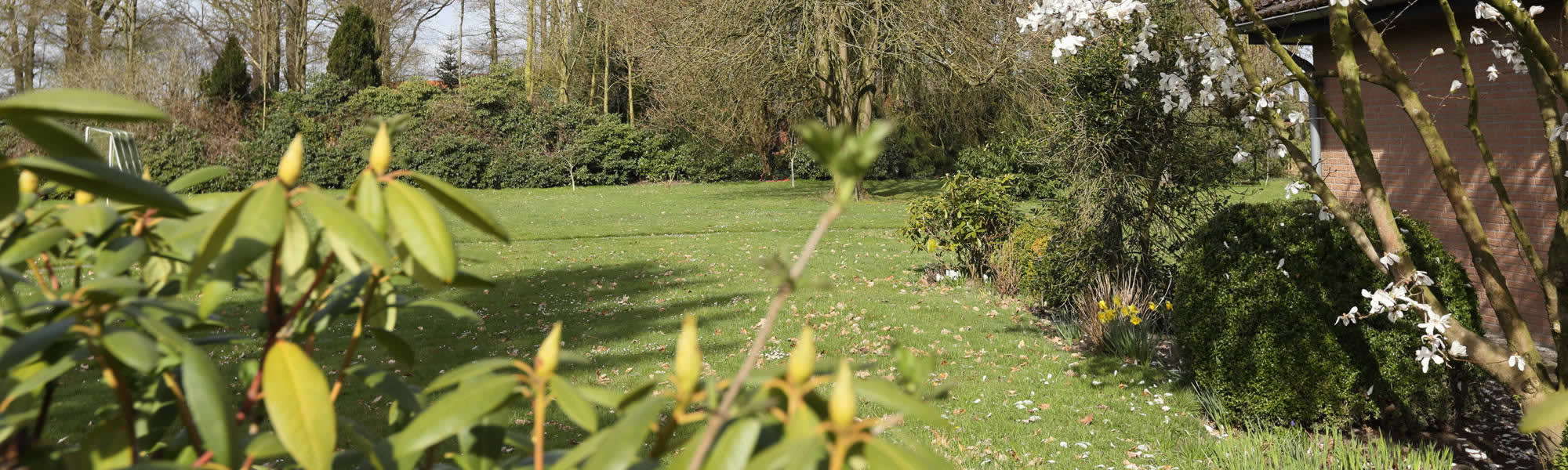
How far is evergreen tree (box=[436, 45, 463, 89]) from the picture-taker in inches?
1277

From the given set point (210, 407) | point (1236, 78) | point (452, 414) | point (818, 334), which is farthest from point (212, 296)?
point (818, 334)

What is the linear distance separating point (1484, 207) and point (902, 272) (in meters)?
5.16

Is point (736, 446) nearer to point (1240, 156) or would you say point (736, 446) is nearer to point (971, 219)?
point (1240, 156)

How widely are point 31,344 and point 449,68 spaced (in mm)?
34551

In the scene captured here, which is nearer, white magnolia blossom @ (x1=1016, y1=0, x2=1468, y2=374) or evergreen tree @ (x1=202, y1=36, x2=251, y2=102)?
white magnolia blossom @ (x1=1016, y1=0, x2=1468, y2=374)

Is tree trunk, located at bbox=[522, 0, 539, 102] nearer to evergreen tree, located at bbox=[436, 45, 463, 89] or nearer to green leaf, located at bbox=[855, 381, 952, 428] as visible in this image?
evergreen tree, located at bbox=[436, 45, 463, 89]

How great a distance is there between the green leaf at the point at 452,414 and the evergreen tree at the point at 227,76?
28.8 metres

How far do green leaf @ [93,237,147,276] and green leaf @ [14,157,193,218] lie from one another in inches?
11.2

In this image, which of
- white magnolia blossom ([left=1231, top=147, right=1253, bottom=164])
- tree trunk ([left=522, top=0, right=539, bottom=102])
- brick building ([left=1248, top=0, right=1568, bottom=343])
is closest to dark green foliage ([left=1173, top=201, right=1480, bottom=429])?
white magnolia blossom ([left=1231, top=147, right=1253, bottom=164])

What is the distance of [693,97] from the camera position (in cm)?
2284

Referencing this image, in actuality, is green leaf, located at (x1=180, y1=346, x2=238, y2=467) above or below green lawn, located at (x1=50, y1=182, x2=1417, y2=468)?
above

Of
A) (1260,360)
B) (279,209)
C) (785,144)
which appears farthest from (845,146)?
(785,144)

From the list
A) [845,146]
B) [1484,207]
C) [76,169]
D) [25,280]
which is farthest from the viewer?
[1484,207]

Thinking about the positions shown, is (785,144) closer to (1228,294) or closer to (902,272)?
(902,272)
